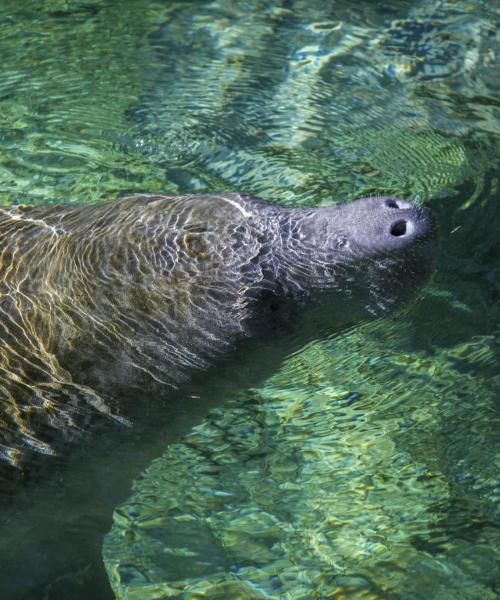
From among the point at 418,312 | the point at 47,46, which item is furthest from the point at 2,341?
the point at 47,46

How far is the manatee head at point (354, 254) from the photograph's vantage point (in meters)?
4.59

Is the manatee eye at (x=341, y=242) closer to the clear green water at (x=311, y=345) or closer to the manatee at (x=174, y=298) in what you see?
the manatee at (x=174, y=298)

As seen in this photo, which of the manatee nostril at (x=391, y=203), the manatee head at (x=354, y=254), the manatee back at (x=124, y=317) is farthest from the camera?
the manatee nostril at (x=391, y=203)

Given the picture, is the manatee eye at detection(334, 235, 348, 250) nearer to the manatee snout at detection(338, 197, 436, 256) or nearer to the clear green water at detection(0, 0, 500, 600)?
the manatee snout at detection(338, 197, 436, 256)

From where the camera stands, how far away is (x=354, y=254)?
459cm

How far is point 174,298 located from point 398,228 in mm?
1131

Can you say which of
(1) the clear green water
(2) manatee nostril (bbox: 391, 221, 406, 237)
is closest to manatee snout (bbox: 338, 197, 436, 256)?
(2) manatee nostril (bbox: 391, 221, 406, 237)

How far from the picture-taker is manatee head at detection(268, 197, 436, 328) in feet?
15.1

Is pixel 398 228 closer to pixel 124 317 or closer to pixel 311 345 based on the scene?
pixel 311 345

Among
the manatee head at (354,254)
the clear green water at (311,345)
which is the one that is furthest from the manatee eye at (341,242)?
the clear green water at (311,345)

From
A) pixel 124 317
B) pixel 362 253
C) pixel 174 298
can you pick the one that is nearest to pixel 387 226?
pixel 362 253

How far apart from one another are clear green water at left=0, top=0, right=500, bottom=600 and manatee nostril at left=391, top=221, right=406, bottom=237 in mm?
873

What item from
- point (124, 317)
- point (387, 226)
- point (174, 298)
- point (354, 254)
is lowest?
point (124, 317)

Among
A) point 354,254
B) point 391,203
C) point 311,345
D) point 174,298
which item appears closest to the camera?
point 174,298
